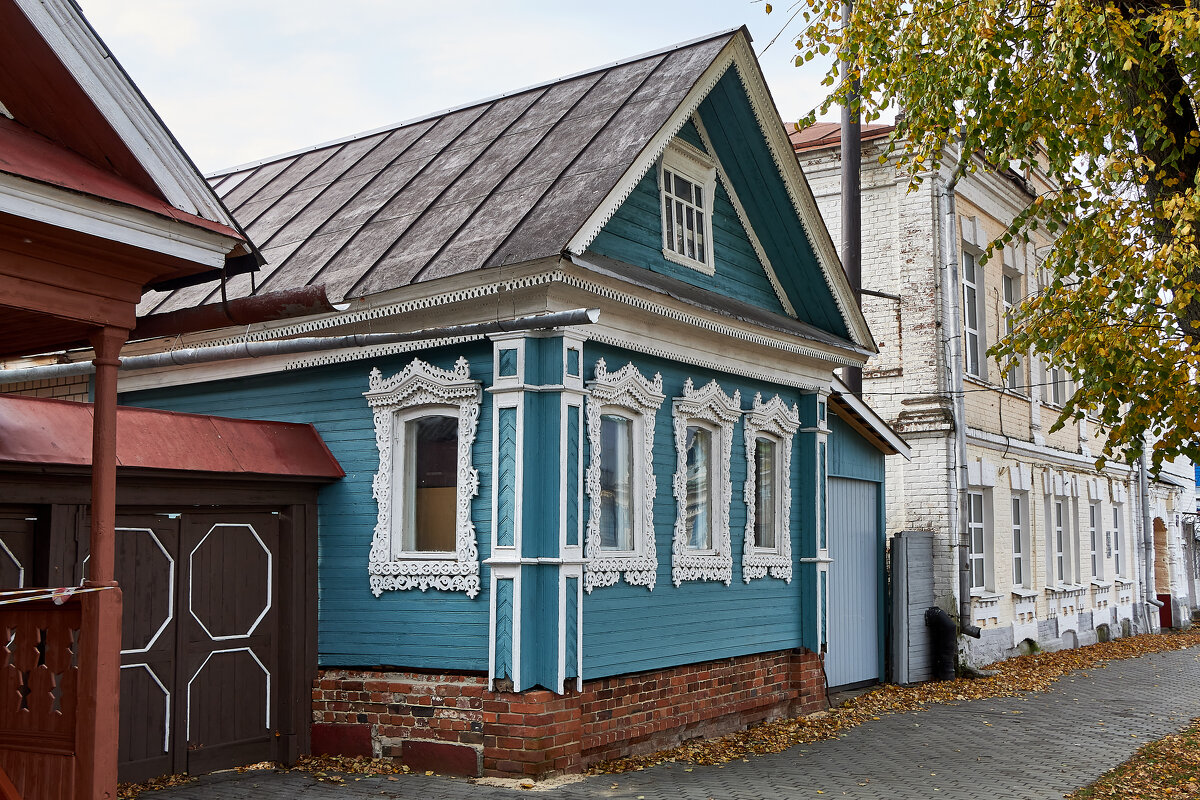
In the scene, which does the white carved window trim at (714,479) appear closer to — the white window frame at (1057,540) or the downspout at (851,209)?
the downspout at (851,209)

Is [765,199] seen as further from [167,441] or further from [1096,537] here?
[1096,537]

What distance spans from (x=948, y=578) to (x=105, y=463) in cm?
1355

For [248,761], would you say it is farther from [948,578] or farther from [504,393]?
[948,578]

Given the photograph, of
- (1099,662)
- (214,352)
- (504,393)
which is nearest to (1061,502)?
(1099,662)

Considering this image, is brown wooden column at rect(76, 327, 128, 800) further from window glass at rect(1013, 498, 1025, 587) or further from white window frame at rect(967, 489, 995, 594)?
window glass at rect(1013, 498, 1025, 587)

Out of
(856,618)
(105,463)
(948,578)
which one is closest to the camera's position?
(105,463)

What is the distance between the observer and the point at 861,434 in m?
15.1

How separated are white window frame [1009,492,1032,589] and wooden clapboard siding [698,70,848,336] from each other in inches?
322

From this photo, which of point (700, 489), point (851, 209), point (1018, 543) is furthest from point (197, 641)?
point (1018, 543)

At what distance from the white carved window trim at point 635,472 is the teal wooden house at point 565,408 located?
3cm

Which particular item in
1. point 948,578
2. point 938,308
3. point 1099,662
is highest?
point 938,308

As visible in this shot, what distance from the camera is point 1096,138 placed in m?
9.52

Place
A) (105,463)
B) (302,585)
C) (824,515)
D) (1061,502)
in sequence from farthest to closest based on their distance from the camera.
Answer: (1061,502) → (824,515) → (302,585) → (105,463)

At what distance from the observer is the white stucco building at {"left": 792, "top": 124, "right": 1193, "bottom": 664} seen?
687 inches
